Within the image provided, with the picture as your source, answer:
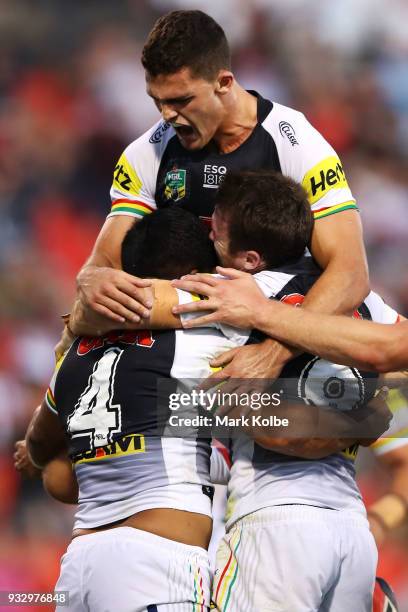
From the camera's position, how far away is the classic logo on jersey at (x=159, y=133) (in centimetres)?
400

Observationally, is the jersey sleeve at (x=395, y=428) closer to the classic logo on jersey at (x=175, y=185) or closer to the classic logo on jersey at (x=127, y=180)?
the classic logo on jersey at (x=175, y=185)

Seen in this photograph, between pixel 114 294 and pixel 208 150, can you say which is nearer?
pixel 114 294

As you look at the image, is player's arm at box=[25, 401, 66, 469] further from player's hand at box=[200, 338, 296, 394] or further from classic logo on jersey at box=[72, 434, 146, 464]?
player's hand at box=[200, 338, 296, 394]

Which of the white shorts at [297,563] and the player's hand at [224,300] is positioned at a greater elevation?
the player's hand at [224,300]

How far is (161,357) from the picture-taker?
116 inches

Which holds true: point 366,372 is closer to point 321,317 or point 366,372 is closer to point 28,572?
point 321,317

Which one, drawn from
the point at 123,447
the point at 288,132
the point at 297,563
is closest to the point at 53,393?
the point at 123,447

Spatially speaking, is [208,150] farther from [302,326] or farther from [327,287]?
[302,326]

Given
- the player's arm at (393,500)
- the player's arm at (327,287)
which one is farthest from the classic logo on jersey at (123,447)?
the player's arm at (393,500)

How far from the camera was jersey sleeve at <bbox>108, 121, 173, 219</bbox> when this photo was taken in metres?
3.98

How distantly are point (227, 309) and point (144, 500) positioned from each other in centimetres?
67

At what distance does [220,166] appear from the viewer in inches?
151

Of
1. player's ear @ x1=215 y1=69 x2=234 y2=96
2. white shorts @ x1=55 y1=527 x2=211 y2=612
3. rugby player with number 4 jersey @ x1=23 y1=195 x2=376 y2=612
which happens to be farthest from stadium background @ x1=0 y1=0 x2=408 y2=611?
white shorts @ x1=55 y1=527 x2=211 y2=612

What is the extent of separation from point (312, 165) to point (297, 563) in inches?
64.8
